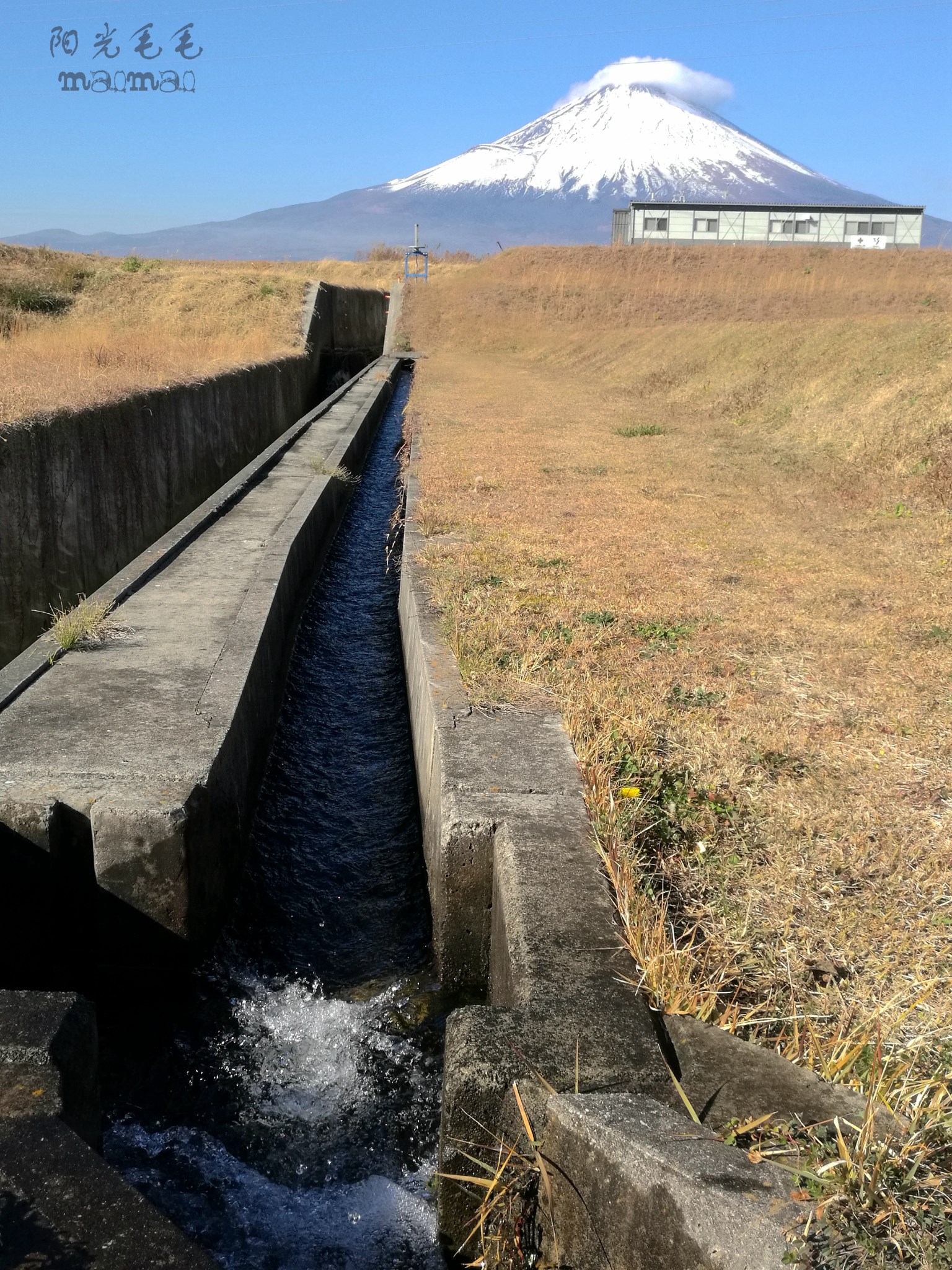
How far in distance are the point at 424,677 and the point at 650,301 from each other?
35.3 m

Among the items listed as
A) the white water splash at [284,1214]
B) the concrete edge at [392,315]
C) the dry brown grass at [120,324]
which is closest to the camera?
the white water splash at [284,1214]

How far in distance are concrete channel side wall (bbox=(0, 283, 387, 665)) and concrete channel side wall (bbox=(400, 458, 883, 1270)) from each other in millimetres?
4193

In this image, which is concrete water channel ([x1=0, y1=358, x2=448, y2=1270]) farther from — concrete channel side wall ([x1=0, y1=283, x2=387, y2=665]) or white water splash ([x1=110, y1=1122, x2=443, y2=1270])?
concrete channel side wall ([x1=0, y1=283, x2=387, y2=665])

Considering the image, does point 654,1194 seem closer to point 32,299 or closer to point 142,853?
point 142,853

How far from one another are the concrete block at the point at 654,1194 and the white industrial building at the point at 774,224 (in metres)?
53.5

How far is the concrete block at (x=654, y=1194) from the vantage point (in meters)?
1.88

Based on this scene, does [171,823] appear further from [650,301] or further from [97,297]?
[650,301]

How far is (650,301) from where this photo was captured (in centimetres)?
3753

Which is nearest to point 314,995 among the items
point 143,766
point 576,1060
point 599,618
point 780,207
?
point 143,766

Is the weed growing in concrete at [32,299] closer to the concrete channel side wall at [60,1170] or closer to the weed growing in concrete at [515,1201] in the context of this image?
the concrete channel side wall at [60,1170]

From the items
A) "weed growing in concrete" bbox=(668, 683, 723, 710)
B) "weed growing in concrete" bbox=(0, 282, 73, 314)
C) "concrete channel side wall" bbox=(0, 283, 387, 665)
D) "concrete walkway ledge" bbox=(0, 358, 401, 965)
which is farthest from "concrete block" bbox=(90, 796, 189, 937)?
"weed growing in concrete" bbox=(0, 282, 73, 314)

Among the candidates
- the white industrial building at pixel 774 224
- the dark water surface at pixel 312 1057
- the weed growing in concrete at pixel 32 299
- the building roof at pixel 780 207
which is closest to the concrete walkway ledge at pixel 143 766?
the dark water surface at pixel 312 1057

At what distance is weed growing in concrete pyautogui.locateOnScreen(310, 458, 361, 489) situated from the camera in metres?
11.9

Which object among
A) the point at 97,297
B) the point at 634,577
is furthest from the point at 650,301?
the point at 634,577
